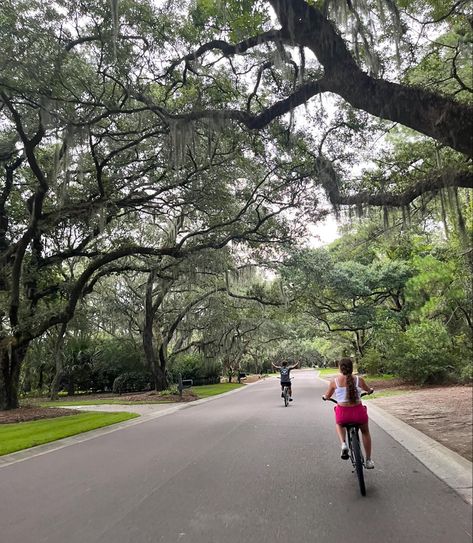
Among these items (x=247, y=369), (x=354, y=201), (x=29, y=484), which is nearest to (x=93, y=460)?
(x=29, y=484)

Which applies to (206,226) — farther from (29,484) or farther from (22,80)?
(29,484)

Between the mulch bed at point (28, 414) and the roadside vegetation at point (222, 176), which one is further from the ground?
the roadside vegetation at point (222, 176)

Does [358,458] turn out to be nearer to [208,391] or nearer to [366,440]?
[366,440]

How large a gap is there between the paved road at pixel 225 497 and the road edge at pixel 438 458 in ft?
0.46

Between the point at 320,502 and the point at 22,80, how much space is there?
10.4 meters

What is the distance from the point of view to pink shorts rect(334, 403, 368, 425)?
5.75 m

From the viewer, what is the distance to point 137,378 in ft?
104

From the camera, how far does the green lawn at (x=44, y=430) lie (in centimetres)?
995

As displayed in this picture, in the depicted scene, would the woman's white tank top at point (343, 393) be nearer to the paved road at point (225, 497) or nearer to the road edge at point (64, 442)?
the paved road at point (225, 497)

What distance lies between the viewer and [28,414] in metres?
16.0

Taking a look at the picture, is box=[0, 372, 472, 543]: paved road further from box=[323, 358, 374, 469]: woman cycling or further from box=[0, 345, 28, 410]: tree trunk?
box=[0, 345, 28, 410]: tree trunk

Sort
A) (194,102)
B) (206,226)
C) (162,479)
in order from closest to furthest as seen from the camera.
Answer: (162,479), (194,102), (206,226)

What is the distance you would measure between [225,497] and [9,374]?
15422mm

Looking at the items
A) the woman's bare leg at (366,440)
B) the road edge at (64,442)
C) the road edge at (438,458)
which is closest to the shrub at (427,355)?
the road edge at (438,458)
